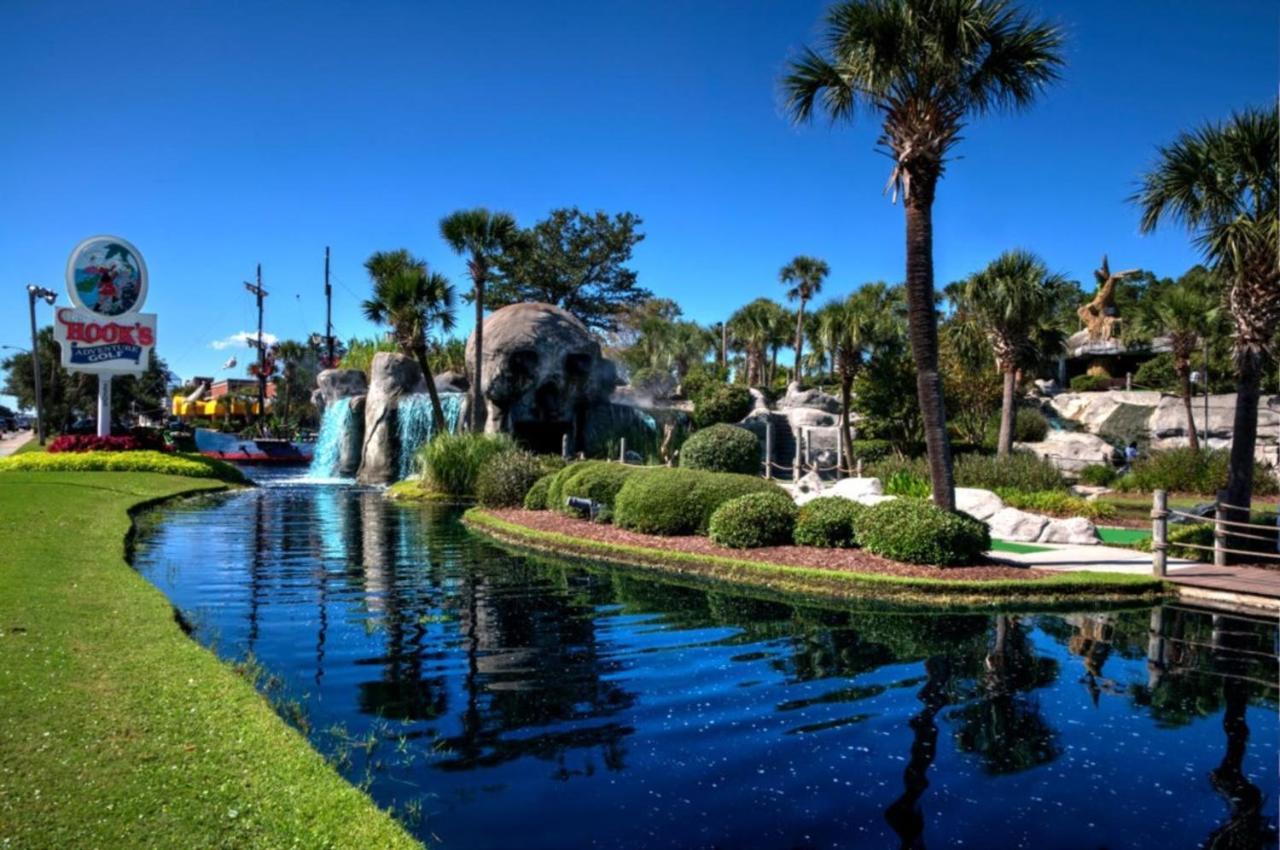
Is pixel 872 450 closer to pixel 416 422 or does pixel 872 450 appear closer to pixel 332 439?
pixel 416 422

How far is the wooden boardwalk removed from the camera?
12.3 metres

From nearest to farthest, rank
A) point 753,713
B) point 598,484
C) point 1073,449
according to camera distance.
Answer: point 753,713 < point 598,484 < point 1073,449

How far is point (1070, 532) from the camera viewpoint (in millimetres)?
18047

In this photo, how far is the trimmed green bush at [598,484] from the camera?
19.8 m

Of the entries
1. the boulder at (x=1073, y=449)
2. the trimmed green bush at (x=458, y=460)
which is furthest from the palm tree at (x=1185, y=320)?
the trimmed green bush at (x=458, y=460)

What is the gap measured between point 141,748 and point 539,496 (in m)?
17.3

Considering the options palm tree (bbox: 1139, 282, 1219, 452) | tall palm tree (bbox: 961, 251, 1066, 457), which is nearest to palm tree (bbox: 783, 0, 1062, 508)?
tall palm tree (bbox: 961, 251, 1066, 457)

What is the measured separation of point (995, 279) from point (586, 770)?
2897 cm

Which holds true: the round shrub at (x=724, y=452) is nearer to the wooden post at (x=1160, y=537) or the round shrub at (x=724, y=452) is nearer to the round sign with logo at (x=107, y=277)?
the wooden post at (x=1160, y=537)

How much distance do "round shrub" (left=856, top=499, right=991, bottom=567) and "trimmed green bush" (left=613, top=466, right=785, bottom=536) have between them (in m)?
2.88

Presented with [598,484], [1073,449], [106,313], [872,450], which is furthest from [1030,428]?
[106,313]

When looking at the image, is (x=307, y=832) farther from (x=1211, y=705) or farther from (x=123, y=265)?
(x=123, y=265)

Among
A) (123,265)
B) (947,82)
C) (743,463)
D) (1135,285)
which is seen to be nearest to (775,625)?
(947,82)

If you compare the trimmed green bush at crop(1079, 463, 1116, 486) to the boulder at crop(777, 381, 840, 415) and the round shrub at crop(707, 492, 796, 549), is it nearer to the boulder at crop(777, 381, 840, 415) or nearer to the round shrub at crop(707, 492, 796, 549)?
the boulder at crop(777, 381, 840, 415)
